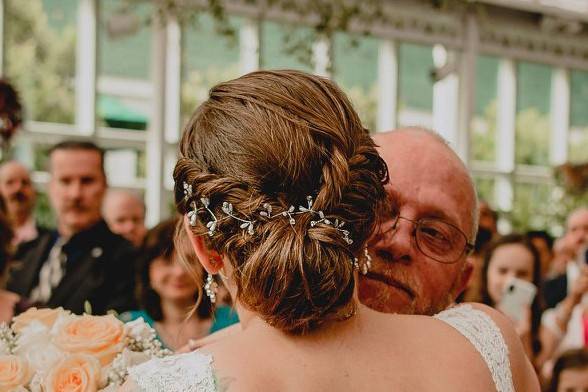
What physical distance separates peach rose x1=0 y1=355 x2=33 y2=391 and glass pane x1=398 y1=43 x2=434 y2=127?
30.4 ft

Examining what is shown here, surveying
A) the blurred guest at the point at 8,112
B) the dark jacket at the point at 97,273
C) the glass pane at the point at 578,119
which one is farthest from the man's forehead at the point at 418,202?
the glass pane at the point at 578,119

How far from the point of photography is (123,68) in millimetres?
8891

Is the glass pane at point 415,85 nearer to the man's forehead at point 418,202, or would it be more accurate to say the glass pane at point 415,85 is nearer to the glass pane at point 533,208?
the glass pane at point 533,208

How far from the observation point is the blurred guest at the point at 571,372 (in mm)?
3461

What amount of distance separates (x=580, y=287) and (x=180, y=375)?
378cm

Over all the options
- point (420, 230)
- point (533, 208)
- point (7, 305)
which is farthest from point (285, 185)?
point (533, 208)

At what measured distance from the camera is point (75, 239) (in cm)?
360

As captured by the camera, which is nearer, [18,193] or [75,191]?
[75,191]

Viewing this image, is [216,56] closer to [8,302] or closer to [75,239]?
[75,239]

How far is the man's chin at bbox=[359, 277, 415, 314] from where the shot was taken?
1.61 m

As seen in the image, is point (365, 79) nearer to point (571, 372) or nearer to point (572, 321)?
point (572, 321)

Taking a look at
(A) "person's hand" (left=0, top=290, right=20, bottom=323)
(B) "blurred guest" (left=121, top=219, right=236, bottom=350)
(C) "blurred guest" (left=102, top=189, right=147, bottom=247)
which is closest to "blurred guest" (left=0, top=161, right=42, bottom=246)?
(C) "blurred guest" (left=102, top=189, right=147, bottom=247)

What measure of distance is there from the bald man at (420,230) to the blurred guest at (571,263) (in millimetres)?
3736

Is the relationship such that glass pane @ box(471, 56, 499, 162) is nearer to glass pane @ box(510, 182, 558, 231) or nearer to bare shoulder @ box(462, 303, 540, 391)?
glass pane @ box(510, 182, 558, 231)
